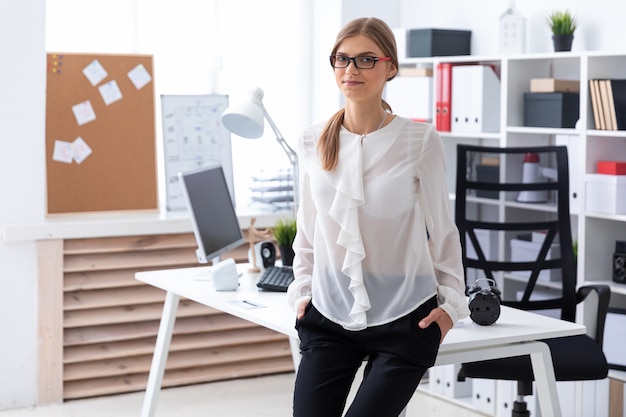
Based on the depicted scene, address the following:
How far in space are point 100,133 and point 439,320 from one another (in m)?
2.51

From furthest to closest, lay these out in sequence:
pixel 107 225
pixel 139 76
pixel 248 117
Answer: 1. pixel 139 76
2. pixel 107 225
3. pixel 248 117

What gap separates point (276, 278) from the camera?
10.9 feet

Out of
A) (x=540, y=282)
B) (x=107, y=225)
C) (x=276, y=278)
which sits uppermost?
(x=107, y=225)

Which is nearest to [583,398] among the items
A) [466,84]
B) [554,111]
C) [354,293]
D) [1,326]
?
[554,111]

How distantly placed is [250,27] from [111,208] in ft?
4.28

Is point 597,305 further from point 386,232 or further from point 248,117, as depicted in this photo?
point 248,117

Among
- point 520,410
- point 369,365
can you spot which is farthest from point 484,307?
point 520,410

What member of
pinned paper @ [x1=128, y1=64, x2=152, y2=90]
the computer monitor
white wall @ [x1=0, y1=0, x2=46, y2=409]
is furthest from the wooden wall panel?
the computer monitor

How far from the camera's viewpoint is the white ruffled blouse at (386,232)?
237cm

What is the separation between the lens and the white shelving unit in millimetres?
3766

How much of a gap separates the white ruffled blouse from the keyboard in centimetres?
79

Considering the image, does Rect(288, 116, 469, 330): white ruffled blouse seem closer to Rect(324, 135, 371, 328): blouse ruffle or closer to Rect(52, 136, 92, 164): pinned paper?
Rect(324, 135, 371, 328): blouse ruffle

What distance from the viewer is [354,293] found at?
2377mm

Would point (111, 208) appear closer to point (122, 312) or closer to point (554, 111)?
point (122, 312)
